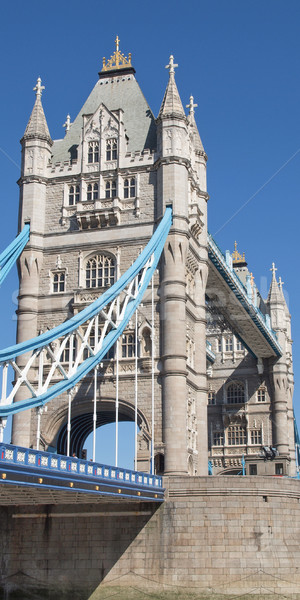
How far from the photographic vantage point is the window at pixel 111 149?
44844mm

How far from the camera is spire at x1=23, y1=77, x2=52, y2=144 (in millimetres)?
44969

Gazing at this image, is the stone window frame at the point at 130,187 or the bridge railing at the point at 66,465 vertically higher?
the stone window frame at the point at 130,187

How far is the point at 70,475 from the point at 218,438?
147 ft

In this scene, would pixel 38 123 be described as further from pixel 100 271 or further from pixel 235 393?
pixel 235 393

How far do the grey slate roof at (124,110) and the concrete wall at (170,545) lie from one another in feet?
65.0

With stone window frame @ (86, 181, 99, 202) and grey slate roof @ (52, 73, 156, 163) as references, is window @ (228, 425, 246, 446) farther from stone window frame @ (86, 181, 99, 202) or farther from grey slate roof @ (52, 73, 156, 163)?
grey slate roof @ (52, 73, 156, 163)

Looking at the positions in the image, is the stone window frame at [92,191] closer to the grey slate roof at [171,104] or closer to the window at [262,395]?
the grey slate roof at [171,104]

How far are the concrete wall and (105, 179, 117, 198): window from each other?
1665 cm

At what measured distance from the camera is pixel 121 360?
40.5 meters

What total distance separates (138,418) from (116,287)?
→ 24.2 ft

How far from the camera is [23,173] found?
44688 mm

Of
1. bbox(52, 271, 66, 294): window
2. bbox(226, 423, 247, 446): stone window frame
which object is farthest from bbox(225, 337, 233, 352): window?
bbox(52, 271, 66, 294): window

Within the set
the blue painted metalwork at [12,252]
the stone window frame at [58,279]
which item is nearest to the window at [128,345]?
the stone window frame at [58,279]

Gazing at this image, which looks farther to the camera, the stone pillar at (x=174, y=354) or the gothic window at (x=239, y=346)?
the gothic window at (x=239, y=346)
